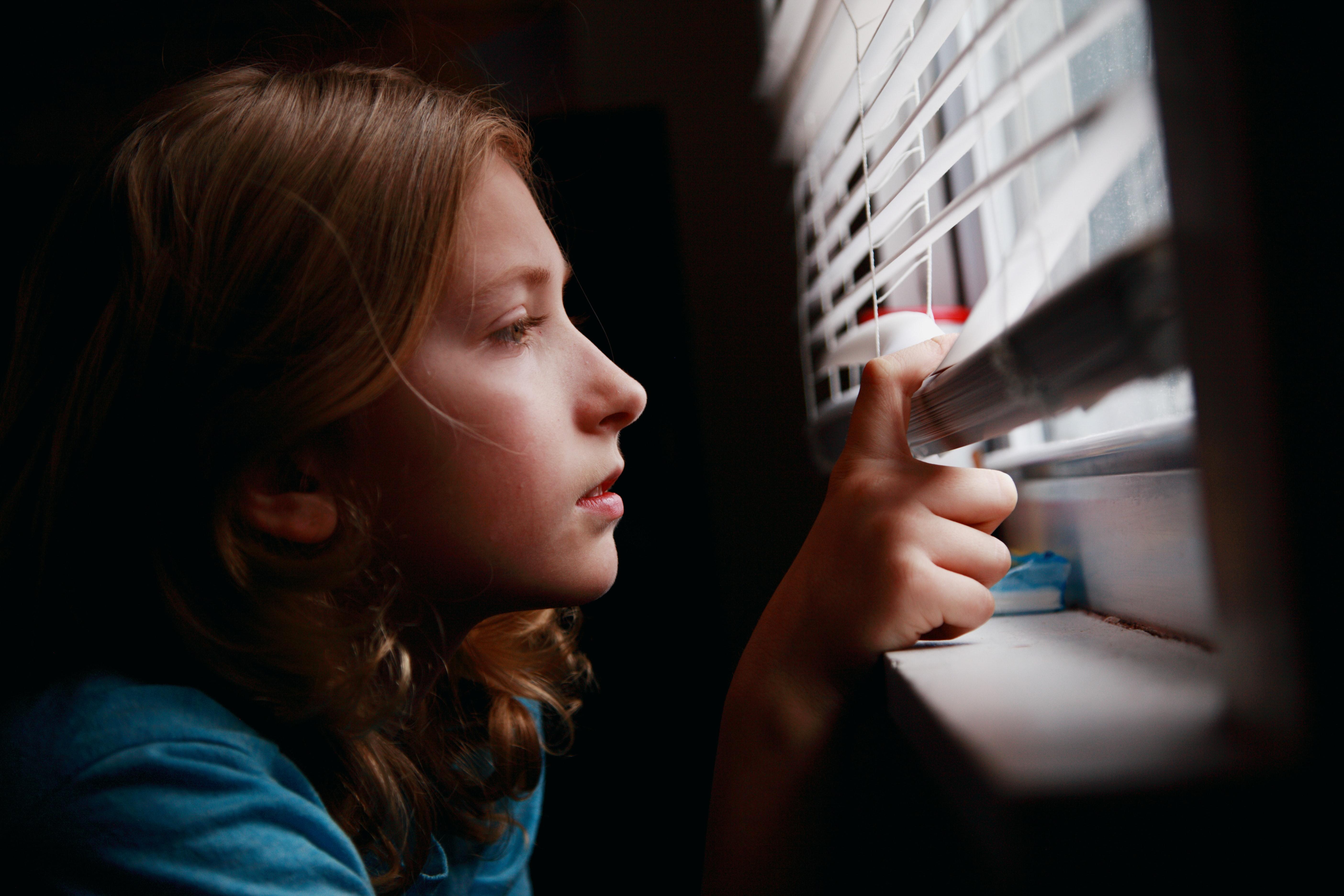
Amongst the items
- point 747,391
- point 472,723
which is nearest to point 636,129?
point 747,391

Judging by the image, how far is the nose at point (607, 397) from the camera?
0.61 meters

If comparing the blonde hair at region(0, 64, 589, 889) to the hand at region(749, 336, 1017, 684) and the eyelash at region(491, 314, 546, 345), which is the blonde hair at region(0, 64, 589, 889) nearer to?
the eyelash at region(491, 314, 546, 345)

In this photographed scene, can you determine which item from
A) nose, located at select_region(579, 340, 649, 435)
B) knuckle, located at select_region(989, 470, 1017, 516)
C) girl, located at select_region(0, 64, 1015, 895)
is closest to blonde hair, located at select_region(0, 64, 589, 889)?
girl, located at select_region(0, 64, 1015, 895)

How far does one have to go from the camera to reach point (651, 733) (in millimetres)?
996

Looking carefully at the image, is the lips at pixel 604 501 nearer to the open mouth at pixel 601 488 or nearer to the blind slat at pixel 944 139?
the open mouth at pixel 601 488

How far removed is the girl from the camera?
496 millimetres

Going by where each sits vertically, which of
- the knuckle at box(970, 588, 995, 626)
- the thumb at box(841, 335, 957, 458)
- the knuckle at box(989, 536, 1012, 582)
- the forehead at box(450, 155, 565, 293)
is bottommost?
the knuckle at box(970, 588, 995, 626)

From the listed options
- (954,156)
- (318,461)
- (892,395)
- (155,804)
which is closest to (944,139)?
(954,156)

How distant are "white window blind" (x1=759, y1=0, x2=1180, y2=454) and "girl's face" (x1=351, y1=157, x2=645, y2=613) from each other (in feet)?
0.80

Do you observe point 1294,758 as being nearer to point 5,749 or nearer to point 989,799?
point 989,799

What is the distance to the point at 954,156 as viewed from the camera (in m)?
0.46

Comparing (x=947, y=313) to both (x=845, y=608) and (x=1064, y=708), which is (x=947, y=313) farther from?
(x=1064, y=708)

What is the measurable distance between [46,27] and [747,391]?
1288 millimetres

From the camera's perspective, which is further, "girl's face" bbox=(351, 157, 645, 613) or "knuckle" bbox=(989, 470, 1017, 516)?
"girl's face" bbox=(351, 157, 645, 613)
